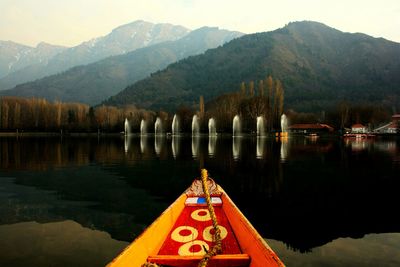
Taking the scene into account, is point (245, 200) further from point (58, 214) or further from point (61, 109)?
point (61, 109)

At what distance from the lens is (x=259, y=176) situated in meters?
26.3

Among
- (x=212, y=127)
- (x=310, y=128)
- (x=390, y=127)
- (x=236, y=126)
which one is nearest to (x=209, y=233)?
(x=236, y=126)

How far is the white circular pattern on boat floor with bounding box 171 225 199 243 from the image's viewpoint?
29.9 ft

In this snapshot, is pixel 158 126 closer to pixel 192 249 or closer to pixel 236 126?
pixel 236 126

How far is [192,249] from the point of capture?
28.1ft

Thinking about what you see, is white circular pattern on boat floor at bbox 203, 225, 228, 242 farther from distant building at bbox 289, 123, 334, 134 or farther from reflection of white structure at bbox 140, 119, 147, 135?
distant building at bbox 289, 123, 334, 134

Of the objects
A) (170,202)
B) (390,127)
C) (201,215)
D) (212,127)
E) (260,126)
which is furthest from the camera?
(390,127)

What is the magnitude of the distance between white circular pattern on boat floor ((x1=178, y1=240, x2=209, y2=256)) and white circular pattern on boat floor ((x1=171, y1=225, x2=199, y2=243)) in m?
0.25

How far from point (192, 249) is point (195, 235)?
3.04 feet

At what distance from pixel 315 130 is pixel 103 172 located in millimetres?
147145

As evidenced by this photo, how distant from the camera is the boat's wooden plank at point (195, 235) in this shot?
27.7 feet

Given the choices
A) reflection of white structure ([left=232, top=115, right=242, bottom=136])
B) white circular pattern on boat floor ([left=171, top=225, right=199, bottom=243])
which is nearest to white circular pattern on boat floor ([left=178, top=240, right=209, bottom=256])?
white circular pattern on boat floor ([left=171, top=225, right=199, bottom=243])

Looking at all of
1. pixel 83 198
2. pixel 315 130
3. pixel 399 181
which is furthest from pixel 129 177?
pixel 315 130

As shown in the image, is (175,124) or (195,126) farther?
(175,124)
